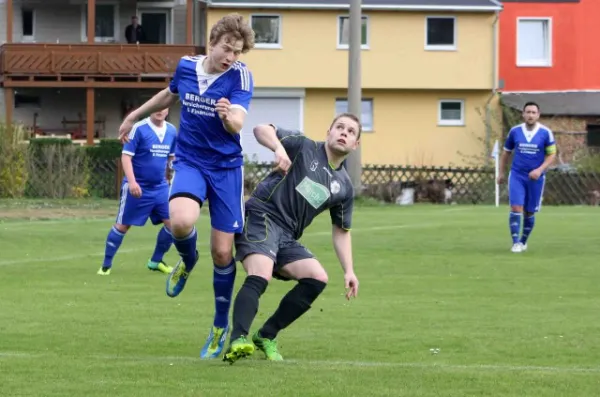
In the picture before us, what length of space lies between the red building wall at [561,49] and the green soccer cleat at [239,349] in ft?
158

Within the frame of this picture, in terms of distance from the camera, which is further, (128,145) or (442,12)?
(442,12)

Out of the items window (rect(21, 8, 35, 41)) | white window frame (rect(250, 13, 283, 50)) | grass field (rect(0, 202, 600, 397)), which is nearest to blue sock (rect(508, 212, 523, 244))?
grass field (rect(0, 202, 600, 397))

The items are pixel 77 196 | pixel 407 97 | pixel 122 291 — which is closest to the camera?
pixel 122 291

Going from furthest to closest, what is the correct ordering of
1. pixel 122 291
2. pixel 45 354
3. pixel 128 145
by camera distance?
pixel 128 145 → pixel 122 291 → pixel 45 354

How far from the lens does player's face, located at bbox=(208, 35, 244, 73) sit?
933cm

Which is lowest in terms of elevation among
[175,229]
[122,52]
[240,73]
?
[175,229]

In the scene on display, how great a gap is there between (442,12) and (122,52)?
12.3 meters

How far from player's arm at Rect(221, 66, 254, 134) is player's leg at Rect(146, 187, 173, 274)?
7026mm

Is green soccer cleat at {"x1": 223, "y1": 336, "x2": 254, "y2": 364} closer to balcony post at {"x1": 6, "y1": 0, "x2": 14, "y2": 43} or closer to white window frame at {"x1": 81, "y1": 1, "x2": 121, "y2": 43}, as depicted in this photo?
balcony post at {"x1": 6, "y1": 0, "x2": 14, "y2": 43}

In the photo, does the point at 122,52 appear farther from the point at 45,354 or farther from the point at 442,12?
the point at 45,354

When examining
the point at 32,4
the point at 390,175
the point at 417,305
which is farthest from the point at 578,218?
the point at 32,4

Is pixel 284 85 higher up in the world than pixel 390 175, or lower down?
higher up

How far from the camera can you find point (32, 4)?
52.8 m

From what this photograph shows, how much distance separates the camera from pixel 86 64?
163 ft
